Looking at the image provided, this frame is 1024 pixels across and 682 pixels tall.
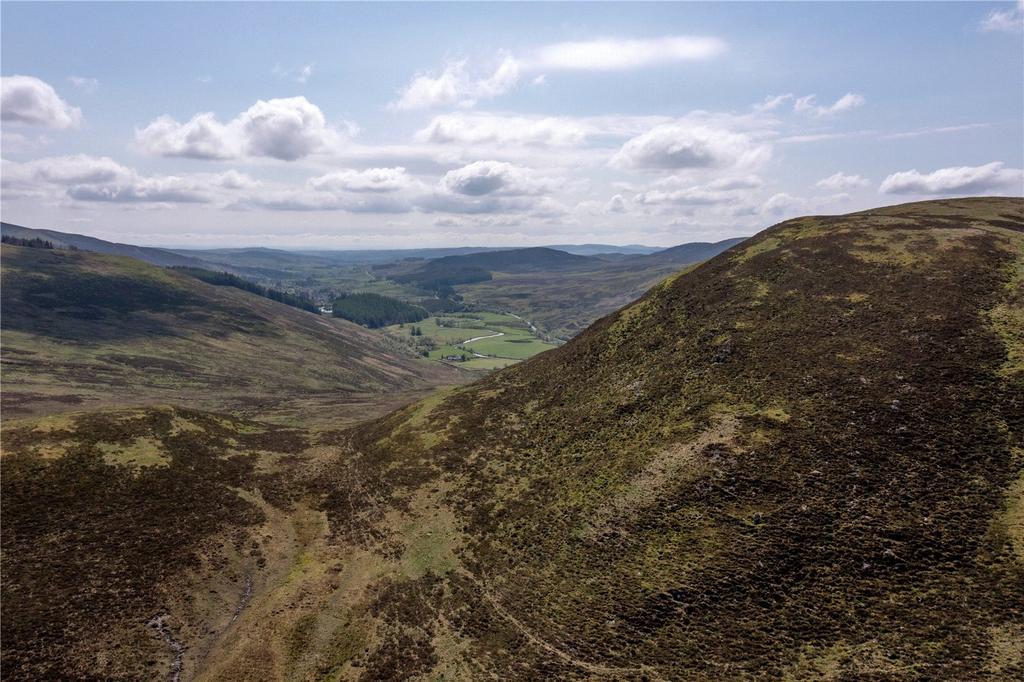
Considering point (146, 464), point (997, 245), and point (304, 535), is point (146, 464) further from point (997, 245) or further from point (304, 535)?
point (997, 245)

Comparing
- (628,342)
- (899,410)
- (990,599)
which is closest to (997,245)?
(899,410)

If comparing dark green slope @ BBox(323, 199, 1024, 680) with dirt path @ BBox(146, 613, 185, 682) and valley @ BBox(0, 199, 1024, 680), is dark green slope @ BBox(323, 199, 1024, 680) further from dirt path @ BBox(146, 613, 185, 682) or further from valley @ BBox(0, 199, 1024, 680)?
dirt path @ BBox(146, 613, 185, 682)

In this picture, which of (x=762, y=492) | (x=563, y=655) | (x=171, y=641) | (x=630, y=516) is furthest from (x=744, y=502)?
(x=171, y=641)

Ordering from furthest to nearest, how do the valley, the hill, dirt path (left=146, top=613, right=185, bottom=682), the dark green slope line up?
dirt path (left=146, top=613, right=185, bottom=682)
the valley
the hill
the dark green slope

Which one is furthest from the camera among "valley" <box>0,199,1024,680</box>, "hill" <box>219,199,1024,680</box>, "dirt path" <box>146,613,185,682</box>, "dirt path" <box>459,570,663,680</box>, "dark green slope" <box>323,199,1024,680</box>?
"dirt path" <box>146,613,185,682</box>

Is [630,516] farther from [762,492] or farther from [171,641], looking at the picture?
[171,641]

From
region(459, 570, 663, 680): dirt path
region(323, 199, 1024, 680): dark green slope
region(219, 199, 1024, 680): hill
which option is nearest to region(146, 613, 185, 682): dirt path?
region(219, 199, 1024, 680): hill
